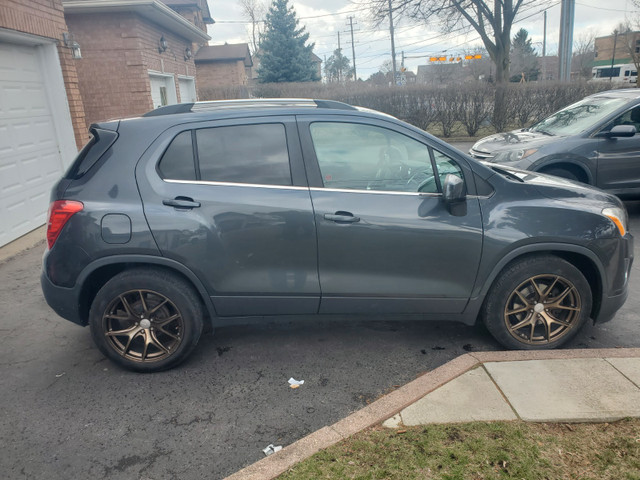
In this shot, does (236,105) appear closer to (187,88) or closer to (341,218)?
(341,218)

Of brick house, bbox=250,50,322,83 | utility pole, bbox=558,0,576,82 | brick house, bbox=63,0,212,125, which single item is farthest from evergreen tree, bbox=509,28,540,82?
brick house, bbox=63,0,212,125

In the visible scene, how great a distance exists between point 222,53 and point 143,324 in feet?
114

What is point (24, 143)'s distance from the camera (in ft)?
24.4

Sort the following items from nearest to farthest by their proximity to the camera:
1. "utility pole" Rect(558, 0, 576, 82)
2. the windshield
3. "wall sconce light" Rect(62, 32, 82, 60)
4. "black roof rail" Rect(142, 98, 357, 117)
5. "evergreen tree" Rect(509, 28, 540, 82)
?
1. "black roof rail" Rect(142, 98, 357, 117)
2. the windshield
3. "wall sconce light" Rect(62, 32, 82, 60)
4. "utility pole" Rect(558, 0, 576, 82)
5. "evergreen tree" Rect(509, 28, 540, 82)

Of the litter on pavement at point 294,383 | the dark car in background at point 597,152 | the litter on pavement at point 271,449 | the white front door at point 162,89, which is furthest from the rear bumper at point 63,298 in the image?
the white front door at point 162,89

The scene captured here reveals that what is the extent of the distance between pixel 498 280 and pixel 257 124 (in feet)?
6.96

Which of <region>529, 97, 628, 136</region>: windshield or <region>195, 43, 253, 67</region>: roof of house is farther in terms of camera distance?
<region>195, 43, 253, 67</region>: roof of house

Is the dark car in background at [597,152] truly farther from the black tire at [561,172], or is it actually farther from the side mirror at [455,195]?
the side mirror at [455,195]

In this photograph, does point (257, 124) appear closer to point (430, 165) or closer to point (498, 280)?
point (430, 165)

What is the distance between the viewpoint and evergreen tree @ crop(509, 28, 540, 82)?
5197cm

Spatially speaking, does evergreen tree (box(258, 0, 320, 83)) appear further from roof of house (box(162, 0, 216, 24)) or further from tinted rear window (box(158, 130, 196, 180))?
tinted rear window (box(158, 130, 196, 180))

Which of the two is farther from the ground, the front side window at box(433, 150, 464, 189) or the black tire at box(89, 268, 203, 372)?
the front side window at box(433, 150, 464, 189)

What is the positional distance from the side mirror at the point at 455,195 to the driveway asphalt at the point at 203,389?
3.79 ft

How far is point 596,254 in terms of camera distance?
3.60 metres
